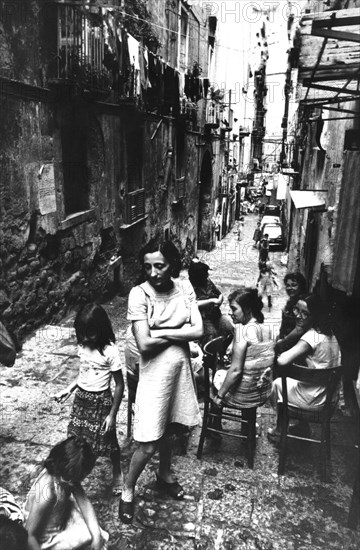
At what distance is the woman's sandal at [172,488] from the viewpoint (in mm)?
3283

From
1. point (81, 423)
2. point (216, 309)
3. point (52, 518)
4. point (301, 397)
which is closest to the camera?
point (52, 518)

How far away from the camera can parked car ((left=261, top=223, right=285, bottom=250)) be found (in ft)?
73.9

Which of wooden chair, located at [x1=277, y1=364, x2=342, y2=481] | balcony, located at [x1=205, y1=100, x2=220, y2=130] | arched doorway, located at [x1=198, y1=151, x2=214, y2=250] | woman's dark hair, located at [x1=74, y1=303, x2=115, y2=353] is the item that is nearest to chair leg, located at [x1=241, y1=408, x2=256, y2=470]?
wooden chair, located at [x1=277, y1=364, x2=342, y2=481]

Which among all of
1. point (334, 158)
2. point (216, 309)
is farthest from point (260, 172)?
point (216, 309)

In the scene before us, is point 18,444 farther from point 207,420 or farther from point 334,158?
point 334,158

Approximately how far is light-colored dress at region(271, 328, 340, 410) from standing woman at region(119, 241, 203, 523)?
0.96 metres

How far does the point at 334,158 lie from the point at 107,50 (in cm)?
416

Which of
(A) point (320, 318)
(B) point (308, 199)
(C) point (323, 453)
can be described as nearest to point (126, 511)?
(C) point (323, 453)

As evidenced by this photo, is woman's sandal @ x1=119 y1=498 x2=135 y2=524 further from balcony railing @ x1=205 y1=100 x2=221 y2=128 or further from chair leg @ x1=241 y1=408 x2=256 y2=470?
balcony railing @ x1=205 y1=100 x2=221 y2=128

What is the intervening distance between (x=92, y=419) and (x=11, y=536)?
1109 mm

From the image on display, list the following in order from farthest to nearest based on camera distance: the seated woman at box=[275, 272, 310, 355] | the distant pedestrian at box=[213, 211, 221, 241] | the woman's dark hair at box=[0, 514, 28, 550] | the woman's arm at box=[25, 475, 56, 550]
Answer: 1. the distant pedestrian at box=[213, 211, 221, 241]
2. the seated woman at box=[275, 272, 310, 355]
3. the woman's arm at box=[25, 475, 56, 550]
4. the woman's dark hair at box=[0, 514, 28, 550]

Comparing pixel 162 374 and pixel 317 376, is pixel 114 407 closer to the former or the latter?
pixel 162 374

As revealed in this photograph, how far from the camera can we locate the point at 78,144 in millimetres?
7984

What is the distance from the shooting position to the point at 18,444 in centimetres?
386
